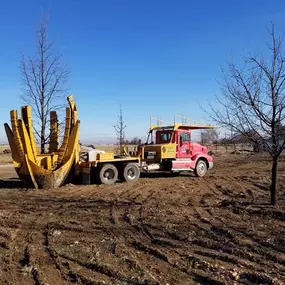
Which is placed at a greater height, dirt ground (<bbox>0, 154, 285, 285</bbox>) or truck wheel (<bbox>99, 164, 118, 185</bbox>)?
truck wheel (<bbox>99, 164, 118, 185</bbox>)

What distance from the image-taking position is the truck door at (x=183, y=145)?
1938 cm

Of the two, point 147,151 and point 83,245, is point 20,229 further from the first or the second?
point 147,151

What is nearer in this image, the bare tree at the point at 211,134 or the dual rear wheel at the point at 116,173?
the dual rear wheel at the point at 116,173

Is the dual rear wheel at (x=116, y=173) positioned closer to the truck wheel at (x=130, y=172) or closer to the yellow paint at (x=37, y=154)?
the truck wheel at (x=130, y=172)

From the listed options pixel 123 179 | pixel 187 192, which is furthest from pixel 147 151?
pixel 187 192

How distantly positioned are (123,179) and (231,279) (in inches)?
512

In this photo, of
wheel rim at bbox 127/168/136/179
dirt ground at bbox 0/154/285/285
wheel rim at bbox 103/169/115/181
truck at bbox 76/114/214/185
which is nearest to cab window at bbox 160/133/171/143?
truck at bbox 76/114/214/185

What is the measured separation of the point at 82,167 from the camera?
656 inches

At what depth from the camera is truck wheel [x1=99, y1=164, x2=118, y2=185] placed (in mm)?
17000

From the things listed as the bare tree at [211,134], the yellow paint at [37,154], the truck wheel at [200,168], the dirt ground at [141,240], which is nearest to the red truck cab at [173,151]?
the truck wheel at [200,168]

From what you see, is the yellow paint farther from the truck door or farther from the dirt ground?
the truck door

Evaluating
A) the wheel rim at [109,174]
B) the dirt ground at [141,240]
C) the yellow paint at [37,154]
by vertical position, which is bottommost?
the dirt ground at [141,240]

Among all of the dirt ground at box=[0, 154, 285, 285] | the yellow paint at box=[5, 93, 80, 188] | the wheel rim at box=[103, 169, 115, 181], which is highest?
the yellow paint at box=[5, 93, 80, 188]

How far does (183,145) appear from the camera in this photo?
64.1 ft
